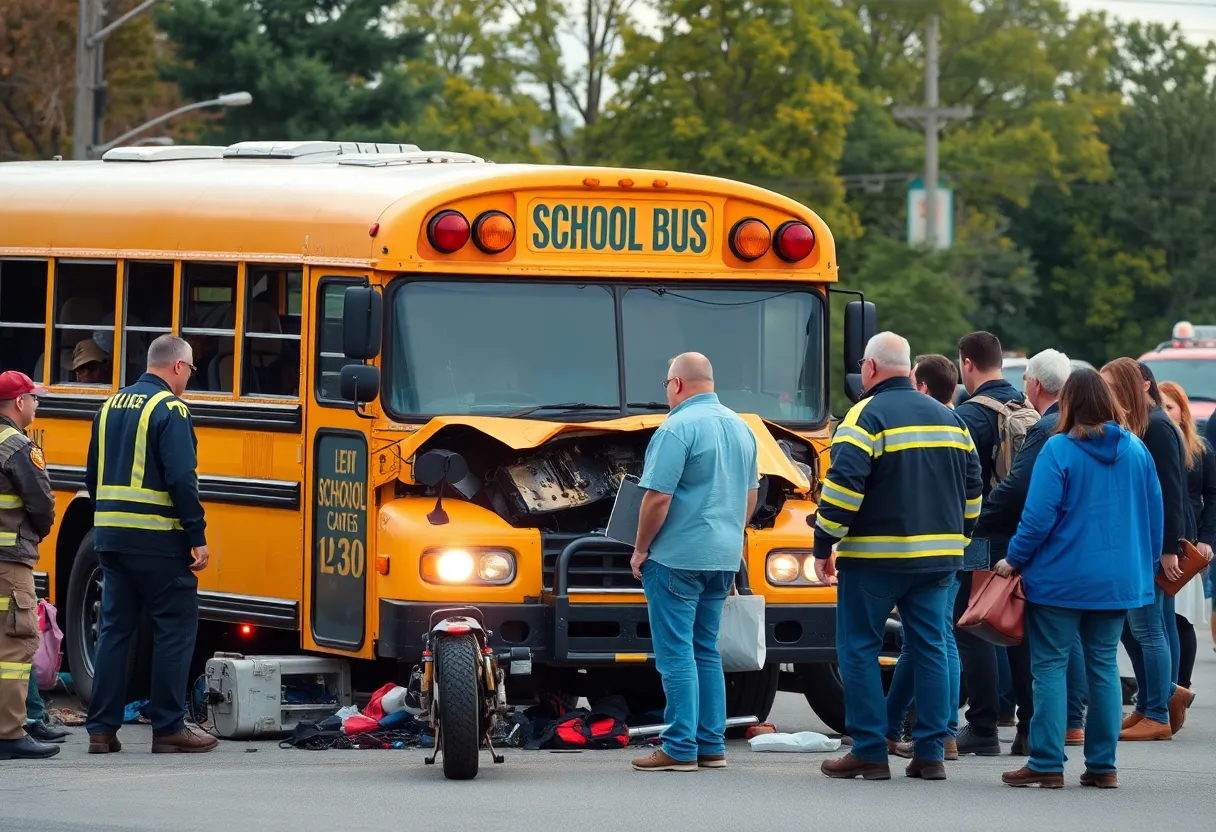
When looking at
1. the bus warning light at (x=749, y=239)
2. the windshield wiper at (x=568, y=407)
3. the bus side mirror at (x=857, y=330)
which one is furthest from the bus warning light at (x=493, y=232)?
the bus side mirror at (x=857, y=330)

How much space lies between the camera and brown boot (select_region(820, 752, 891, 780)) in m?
8.93

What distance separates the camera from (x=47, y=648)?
1096cm

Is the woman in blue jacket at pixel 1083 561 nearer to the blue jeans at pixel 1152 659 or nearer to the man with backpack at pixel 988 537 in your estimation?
the man with backpack at pixel 988 537

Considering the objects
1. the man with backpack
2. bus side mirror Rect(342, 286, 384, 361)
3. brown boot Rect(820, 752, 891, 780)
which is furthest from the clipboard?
the man with backpack

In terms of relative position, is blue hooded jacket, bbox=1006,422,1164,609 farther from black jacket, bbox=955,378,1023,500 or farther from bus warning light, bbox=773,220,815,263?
bus warning light, bbox=773,220,815,263

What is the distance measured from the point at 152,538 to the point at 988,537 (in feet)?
11.6

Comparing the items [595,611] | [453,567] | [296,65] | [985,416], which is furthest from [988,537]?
[296,65]

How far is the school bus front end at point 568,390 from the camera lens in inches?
380

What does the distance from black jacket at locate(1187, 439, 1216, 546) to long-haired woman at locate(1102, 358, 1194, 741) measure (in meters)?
0.25

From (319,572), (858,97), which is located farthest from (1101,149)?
(319,572)

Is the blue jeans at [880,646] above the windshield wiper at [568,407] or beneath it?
beneath

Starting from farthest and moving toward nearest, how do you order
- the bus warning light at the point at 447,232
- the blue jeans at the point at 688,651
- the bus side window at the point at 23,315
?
the bus side window at the point at 23,315 → the bus warning light at the point at 447,232 → the blue jeans at the point at 688,651

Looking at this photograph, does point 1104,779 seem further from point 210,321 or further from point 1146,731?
point 210,321

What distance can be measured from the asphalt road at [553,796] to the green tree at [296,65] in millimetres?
27445
